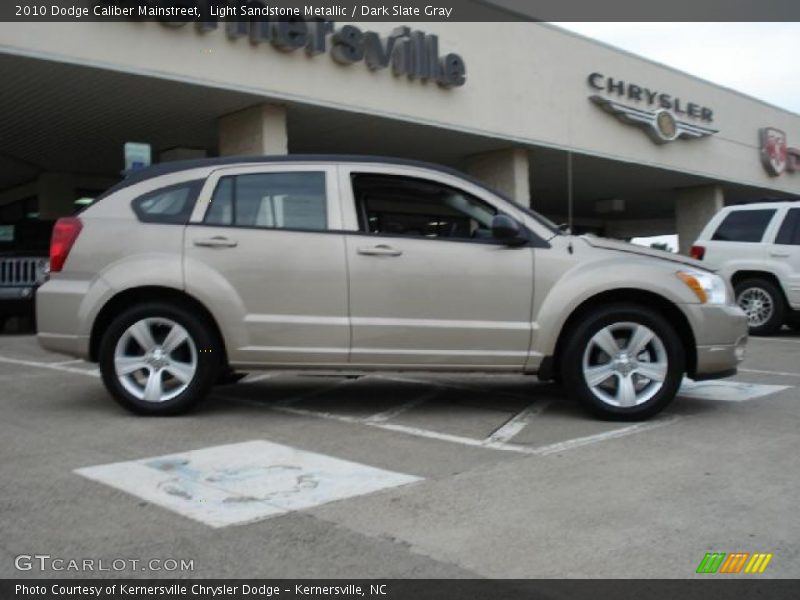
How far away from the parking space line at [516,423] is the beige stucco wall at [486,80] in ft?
30.0

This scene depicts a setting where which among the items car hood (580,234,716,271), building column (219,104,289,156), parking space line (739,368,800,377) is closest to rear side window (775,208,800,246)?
parking space line (739,368,800,377)

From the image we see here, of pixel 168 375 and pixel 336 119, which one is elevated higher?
pixel 336 119

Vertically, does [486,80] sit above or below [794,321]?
above

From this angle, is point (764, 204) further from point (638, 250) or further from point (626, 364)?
point (626, 364)

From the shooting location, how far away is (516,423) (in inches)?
218

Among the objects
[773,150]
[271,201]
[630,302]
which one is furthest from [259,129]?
[773,150]

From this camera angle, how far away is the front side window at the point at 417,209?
5.66 meters

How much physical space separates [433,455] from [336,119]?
Result: 40.4ft

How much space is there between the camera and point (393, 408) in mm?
6066

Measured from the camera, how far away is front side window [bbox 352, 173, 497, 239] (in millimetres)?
5664

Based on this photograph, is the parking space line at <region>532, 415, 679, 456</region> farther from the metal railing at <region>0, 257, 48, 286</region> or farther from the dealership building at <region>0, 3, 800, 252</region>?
the metal railing at <region>0, 257, 48, 286</region>

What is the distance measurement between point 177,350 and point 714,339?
12.4 ft
